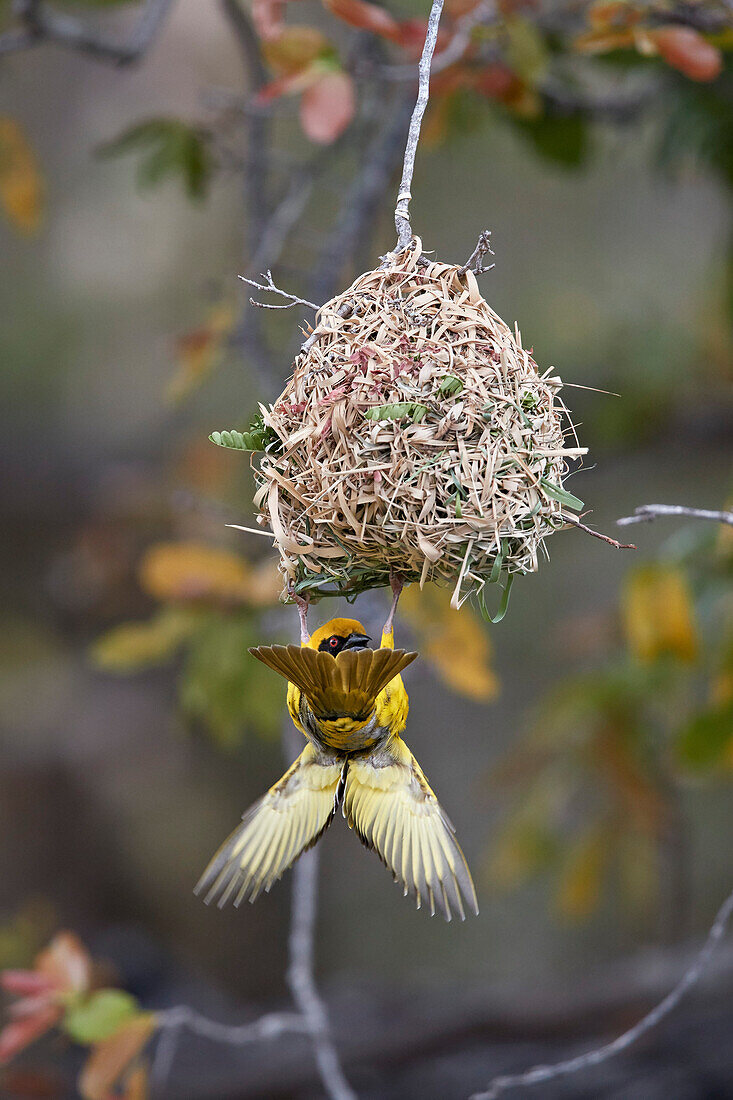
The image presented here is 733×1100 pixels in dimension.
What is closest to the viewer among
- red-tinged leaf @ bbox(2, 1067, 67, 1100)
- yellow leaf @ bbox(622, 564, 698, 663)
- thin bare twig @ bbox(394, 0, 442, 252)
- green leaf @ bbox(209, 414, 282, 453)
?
thin bare twig @ bbox(394, 0, 442, 252)

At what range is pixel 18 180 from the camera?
3.68 m

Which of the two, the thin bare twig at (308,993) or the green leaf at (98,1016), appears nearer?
the thin bare twig at (308,993)

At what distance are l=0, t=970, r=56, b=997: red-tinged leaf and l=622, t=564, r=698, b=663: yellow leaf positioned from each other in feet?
6.40

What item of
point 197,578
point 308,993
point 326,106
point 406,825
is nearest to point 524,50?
point 326,106

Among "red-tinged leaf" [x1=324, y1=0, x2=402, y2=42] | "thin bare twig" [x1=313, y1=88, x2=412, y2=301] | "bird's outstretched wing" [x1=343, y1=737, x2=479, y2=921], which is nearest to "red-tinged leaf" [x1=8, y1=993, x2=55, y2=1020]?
"bird's outstretched wing" [x1=343, y1=737, x2=479, y2=921]

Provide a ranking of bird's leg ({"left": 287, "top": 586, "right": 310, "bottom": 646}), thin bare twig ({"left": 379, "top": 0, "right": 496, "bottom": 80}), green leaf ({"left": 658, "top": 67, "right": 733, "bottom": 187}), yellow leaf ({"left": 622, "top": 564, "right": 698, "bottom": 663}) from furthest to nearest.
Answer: green leaf ({"left": 658, "top": 67, "right": 733, "bottom": 187}) < yellow leaf ({"left": 622, "top": 564, "right": 698, "bottom": 663}) < thin bare twig ({"left": 379, "top": 0, "right": 496, "bottom": 80}) < bird's leg ({"left": 287, "top": 586, "right": 310, "bottom": 646})

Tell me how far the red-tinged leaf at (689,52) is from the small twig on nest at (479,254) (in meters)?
1.19

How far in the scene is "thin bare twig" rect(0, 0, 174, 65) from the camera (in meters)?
2.89

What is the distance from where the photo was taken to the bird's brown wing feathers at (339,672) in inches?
64.0

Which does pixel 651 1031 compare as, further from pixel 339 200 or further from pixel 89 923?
pixel 339 200

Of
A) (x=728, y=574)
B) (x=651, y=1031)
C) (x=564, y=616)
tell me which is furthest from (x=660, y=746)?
(x=564, y=616)

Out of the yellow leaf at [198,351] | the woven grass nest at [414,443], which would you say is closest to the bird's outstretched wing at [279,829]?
the woven grass nest at [414,443]

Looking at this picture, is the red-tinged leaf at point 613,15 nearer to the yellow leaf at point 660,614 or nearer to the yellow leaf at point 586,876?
the yellow leaf at point 660,614

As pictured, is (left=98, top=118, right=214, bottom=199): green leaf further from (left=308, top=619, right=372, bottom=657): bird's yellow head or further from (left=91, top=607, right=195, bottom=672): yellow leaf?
(left=308, top=619, right=372, bottom=657): bird's yellow head
